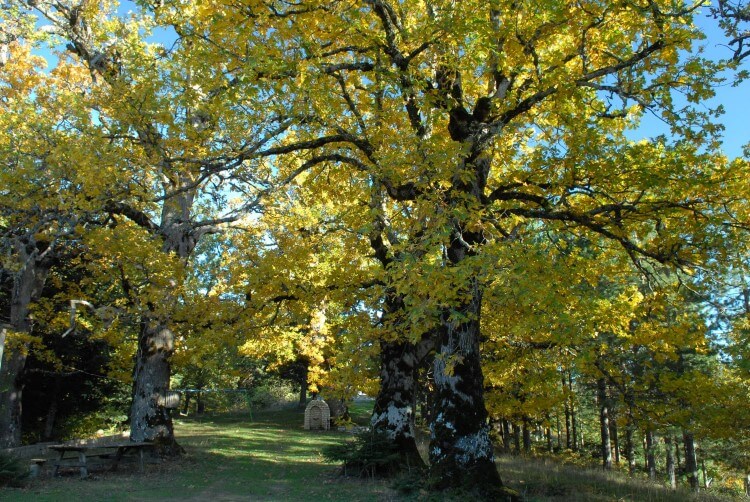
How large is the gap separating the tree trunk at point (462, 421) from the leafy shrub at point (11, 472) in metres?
7.52

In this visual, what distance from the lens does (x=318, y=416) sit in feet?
91.4

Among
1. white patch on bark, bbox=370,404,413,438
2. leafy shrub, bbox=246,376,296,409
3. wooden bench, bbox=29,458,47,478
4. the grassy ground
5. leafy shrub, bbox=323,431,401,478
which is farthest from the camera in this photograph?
leafy shrub, bbox=246,376,296,409

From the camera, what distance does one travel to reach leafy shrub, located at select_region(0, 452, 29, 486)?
905 cm

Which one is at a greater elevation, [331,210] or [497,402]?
[331,210]

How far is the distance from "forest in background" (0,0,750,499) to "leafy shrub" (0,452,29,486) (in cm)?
284

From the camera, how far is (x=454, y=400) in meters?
7.81

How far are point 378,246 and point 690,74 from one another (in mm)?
6429

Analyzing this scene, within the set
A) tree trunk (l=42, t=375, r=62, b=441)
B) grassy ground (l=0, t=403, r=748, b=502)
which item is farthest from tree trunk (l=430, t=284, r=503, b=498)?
tree trunk (l=42, t=375, r=62, b=441)

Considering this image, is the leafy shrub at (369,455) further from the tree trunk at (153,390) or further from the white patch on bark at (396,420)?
the tree trunk at (153,390)

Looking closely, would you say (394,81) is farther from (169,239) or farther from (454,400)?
(169,239)

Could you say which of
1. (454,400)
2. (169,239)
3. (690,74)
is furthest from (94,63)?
(690,74)

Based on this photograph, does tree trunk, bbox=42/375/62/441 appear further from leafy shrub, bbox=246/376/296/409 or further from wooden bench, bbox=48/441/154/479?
leafy shrub, bbox=246/376/296/409

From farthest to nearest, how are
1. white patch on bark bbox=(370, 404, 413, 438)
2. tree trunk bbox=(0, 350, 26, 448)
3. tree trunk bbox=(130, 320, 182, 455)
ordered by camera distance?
tree trunk bbox=(0, 350, 26, 448), tree trunk bbox=(130, 320, 182, 455), white patch on bark bbox=(370, 404, 413, 438)

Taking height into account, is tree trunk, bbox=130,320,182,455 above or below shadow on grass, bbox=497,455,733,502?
above
